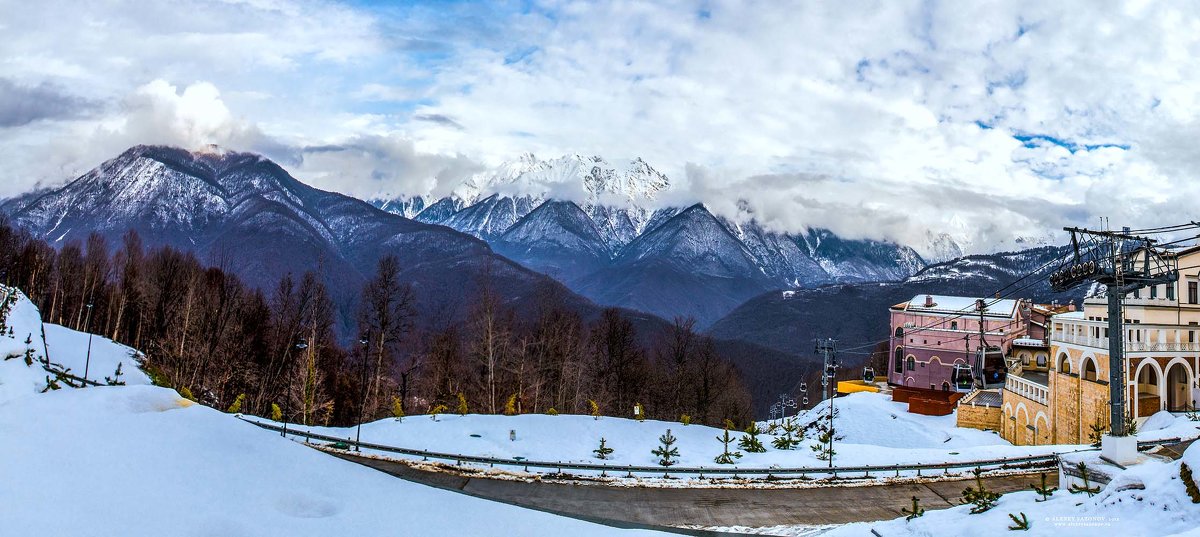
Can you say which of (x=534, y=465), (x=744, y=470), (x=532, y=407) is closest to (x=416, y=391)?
(x=532, y=407)

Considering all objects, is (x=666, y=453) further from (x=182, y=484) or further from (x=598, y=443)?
(x=182, y=484)

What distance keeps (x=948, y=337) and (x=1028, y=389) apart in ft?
77.1

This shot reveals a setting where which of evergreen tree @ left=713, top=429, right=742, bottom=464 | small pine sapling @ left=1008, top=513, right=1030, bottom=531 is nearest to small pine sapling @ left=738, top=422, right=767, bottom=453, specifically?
evergreen tree @ left=713, top=429, right=742, bottom=464

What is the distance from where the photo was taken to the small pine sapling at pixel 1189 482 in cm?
846

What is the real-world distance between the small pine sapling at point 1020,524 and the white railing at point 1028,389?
3448 centimetres

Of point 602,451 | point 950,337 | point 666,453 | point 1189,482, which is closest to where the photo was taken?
point 1189,482

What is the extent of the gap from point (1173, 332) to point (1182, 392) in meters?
3.61

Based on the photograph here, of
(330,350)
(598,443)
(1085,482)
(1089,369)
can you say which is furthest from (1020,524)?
(330,350)

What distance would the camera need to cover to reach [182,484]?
6.81 m

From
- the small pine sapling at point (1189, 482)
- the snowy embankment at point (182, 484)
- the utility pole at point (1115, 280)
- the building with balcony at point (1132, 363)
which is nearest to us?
the snowy embankment at point (182, 484)

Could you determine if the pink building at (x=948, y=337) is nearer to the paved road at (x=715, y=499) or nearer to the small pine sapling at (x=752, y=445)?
the small pine sapling at (x=752, y=445)

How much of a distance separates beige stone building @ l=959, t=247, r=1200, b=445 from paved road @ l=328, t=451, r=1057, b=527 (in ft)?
48.7

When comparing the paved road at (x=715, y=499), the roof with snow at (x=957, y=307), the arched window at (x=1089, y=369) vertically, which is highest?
the roof with snow at (x=957, y=307)

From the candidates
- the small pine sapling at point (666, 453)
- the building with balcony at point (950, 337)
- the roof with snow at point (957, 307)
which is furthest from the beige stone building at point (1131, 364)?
the roof with snow at point (957, 307)
